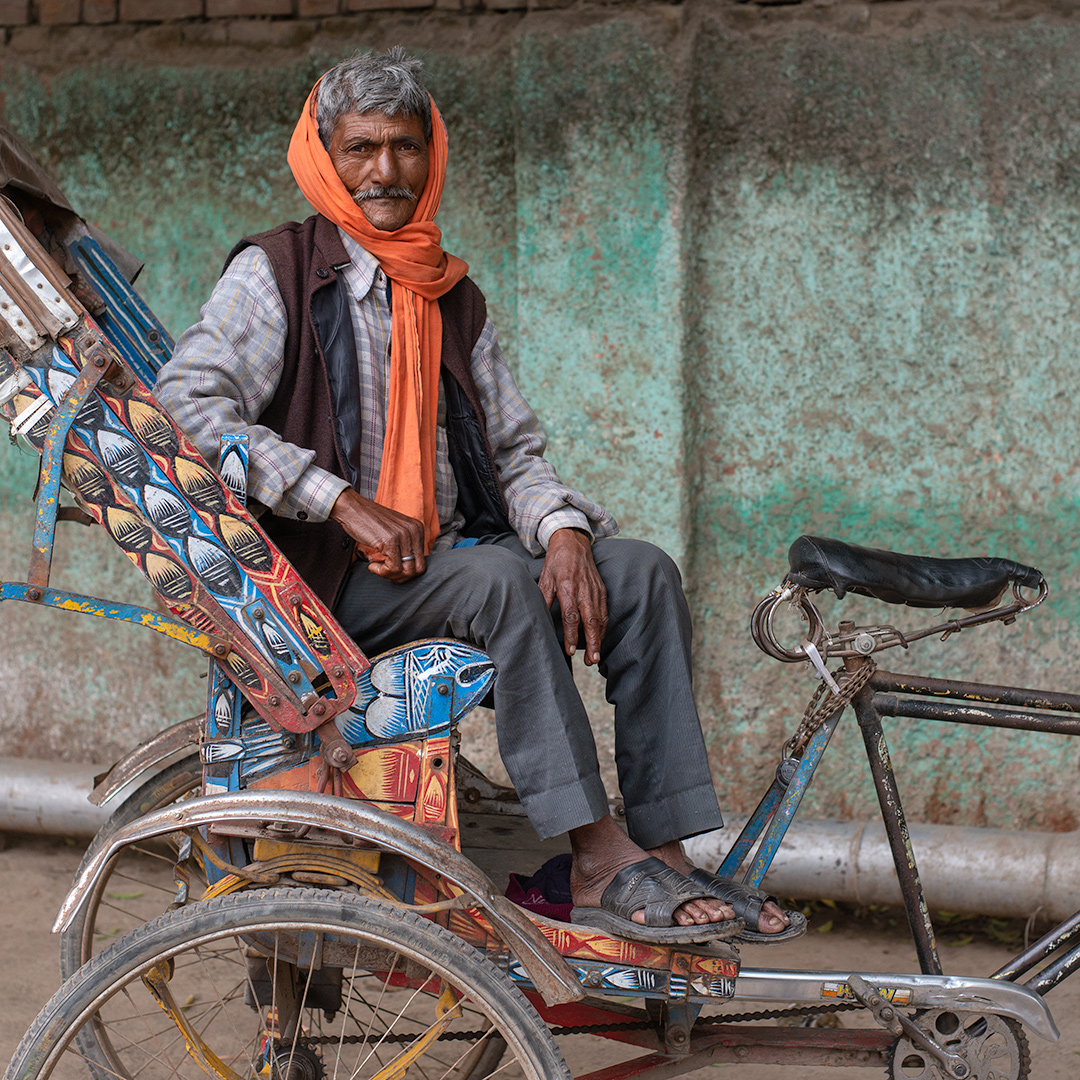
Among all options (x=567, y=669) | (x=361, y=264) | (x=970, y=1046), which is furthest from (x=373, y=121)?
(x=970, y=1046)

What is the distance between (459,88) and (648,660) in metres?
2.21

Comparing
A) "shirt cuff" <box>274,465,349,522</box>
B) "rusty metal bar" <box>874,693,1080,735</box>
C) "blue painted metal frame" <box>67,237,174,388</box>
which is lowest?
"rusty metal bar" <box>874,693,1080,735</box>

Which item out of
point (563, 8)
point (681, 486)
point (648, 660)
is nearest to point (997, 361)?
point (681, 486)

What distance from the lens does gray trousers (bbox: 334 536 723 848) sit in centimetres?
208

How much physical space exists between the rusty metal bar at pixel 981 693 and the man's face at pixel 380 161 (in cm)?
128

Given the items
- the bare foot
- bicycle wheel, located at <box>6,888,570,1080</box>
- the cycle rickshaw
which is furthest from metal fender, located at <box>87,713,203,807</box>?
the bare foot

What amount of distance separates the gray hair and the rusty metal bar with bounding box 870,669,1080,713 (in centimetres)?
140

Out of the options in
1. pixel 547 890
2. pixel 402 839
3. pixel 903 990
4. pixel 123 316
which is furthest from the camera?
pixel 123 316

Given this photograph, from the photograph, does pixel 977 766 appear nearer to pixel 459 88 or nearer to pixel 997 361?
pixel 997 361

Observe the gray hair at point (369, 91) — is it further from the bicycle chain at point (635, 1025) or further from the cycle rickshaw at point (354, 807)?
the bicycle chain at point (635, 1025)

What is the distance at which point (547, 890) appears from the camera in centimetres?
229

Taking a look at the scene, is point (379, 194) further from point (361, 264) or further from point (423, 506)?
point (423, 506)

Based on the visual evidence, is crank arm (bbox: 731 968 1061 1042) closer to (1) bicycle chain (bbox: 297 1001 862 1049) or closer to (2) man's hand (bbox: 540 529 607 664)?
(1) bicycle chain (bbox: 297 1001 862 1049)

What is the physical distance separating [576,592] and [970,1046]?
105cm
